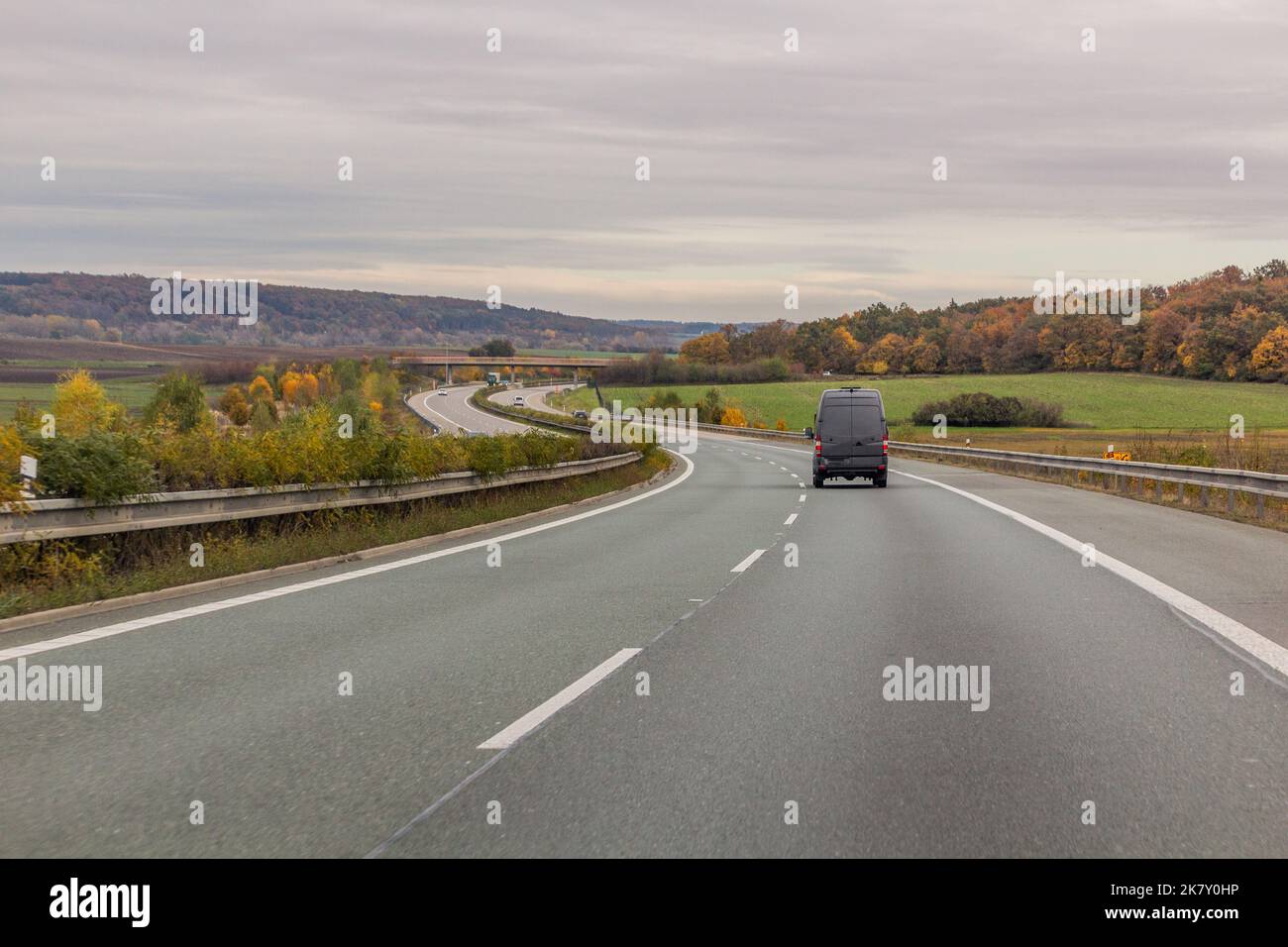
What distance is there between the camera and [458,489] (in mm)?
20656

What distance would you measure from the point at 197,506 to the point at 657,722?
8.23m

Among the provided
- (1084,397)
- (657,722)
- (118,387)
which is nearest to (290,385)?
(118,387)

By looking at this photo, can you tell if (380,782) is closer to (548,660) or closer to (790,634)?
(548,660)

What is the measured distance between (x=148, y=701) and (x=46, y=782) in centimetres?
163

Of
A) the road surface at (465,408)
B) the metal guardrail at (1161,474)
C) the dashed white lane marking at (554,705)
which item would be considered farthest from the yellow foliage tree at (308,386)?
the dashed white lane marking at (554,705)

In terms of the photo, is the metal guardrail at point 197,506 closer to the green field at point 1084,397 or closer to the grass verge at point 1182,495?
the grass verge at point 1182,495

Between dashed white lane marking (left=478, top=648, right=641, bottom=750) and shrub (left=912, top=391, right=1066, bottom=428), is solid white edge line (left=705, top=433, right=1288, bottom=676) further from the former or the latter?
shrub (left=912, top=391, right=1066, bottom=428)

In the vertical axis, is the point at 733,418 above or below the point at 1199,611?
above

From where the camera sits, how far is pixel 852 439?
32594 millimetres

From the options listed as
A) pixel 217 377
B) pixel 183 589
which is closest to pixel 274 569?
pixel 183 589

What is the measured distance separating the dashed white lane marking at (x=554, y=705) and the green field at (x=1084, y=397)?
3612 inches

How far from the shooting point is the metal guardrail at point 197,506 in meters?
10.6

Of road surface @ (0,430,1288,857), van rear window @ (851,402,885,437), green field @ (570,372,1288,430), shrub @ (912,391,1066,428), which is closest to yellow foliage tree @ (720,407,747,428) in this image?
green field @ (570,372,1288,430)

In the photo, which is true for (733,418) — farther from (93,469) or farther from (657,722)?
(657,722)
